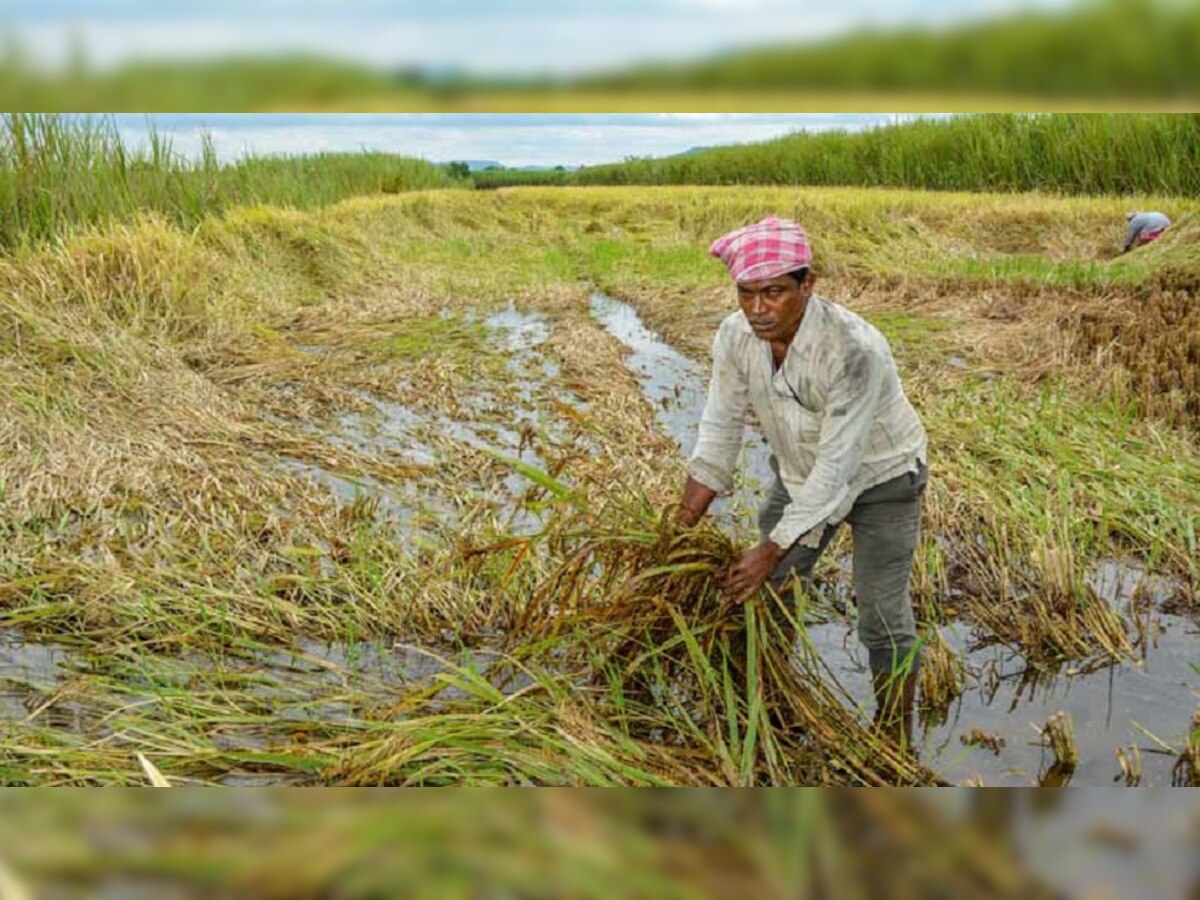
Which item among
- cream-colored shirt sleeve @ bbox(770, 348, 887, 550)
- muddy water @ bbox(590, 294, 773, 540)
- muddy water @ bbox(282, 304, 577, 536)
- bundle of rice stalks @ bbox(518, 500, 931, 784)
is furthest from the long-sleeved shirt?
muddy water @ bbox(590, 294, 773, 540)

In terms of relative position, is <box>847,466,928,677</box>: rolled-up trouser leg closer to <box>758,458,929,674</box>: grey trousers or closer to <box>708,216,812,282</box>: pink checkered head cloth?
<box>758,458,929,674</box>: grey trousers

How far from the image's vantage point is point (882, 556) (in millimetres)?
1631

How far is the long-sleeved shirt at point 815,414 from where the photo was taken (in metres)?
1.37

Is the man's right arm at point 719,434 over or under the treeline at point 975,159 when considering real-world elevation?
under

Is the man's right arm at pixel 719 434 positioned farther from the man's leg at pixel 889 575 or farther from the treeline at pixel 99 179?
the treeline at pixel 99 179

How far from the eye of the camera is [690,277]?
256cm

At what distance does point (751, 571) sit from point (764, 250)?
1.34ft

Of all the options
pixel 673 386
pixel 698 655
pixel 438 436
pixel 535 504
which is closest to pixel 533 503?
pixel 535 504

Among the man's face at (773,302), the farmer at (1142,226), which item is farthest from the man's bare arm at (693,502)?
the farmer at (1142,226)

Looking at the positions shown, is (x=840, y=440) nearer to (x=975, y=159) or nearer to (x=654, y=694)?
(x=654, y=694)

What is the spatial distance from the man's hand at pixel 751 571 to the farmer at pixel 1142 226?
1.13 m

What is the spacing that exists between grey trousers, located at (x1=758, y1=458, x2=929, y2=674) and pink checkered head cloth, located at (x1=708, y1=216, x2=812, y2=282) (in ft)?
1.58
